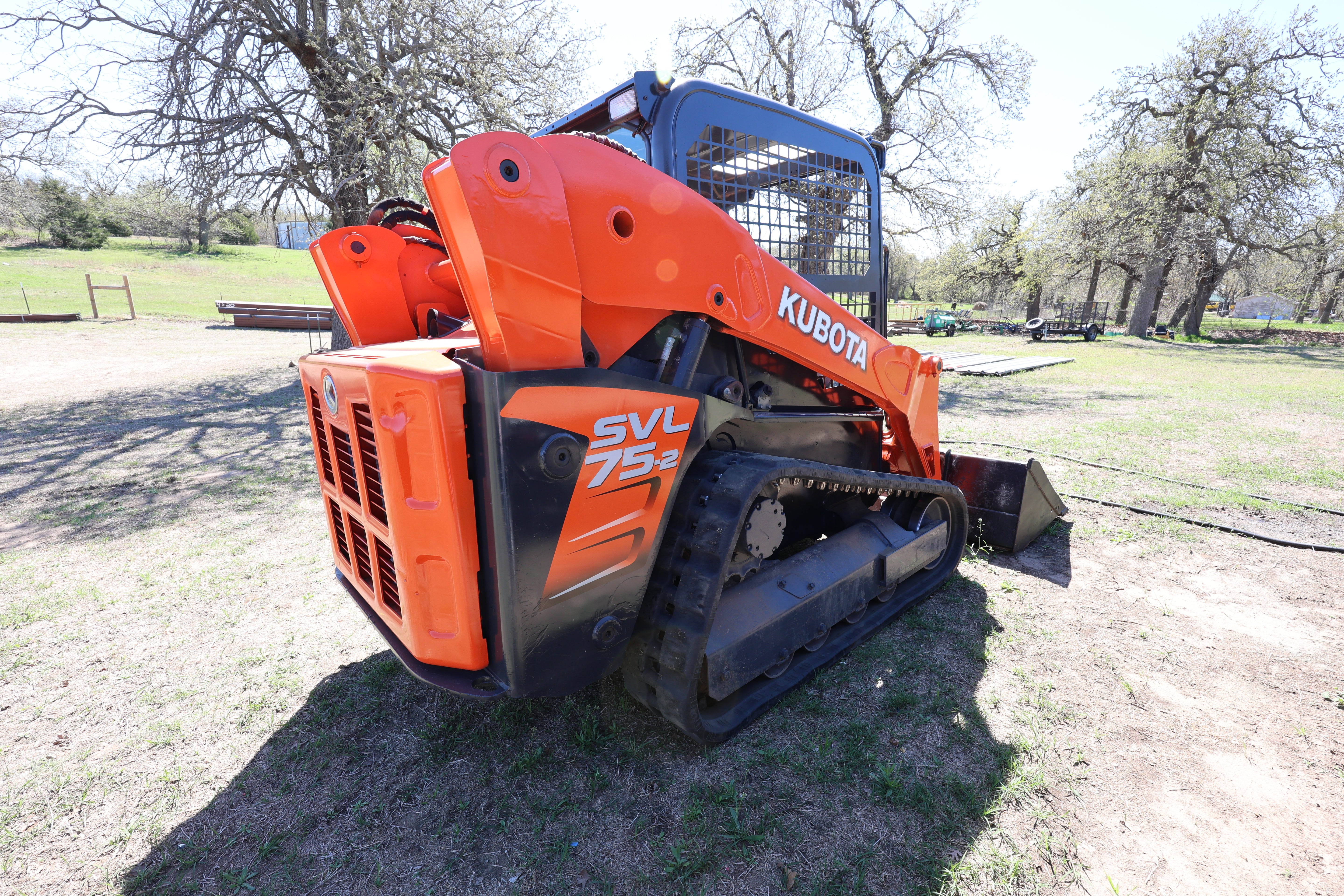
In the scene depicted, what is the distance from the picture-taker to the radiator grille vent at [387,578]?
7.22 feet

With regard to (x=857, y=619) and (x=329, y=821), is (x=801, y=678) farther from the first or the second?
(x=329, y=821)

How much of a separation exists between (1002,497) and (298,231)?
1402 cm

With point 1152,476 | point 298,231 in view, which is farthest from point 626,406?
point 298,231

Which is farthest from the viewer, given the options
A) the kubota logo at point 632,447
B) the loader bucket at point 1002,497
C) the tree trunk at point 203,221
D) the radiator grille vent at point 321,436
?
the tree trunk at point 203,221

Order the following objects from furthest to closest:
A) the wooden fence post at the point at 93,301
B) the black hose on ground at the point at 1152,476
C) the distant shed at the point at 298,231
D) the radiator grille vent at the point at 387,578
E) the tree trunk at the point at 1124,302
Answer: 1. the tree trunk at the point at 1124,302
2. the wooden fence post at the point at 93,301
3. the distant shed at the point at 298,231
4. the black hose on ground at the point at 1152,476
5. the radiator grille vent at the point at 387,578

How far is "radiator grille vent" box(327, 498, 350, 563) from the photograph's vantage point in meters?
2.66

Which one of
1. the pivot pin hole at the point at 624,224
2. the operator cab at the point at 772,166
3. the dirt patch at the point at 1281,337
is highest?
the operator cab at the point at 772,166

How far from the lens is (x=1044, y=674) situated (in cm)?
306

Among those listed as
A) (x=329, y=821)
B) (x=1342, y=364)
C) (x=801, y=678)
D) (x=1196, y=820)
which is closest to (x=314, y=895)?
(x=329, y=821)

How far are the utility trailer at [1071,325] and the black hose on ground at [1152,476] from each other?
2206cm

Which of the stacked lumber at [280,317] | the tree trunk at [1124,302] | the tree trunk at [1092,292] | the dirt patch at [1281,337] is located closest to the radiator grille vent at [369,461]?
the stacked lumber at [280,317]

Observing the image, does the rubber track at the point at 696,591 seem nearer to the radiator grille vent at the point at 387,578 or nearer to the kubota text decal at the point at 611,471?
the kubota text decal at the point at 611,471

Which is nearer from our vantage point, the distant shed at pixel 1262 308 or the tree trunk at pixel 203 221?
the tree trunk at pixel 203 221

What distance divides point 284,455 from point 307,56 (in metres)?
7.89
